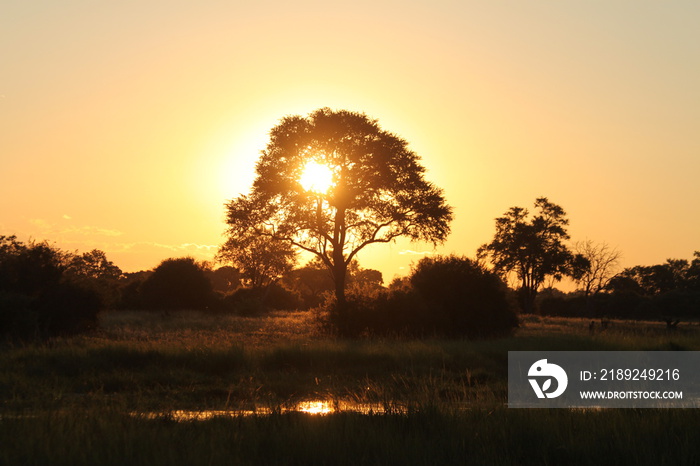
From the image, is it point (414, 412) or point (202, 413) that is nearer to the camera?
point (414, 412)

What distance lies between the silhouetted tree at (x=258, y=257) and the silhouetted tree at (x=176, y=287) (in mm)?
2566

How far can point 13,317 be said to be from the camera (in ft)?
78.2

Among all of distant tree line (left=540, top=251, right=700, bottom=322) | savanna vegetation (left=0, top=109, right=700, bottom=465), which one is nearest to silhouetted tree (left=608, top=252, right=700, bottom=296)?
distant tree line (left=540, top=251, right=700, bottom=322)

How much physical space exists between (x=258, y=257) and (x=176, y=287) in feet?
48.9

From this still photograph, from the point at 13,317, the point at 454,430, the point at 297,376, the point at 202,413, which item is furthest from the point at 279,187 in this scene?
the point at 454,430

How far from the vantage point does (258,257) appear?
6400cm

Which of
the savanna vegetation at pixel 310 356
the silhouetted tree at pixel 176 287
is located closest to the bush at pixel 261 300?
the savanna vegetation at pixel 310 356

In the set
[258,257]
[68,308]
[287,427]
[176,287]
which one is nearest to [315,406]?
[287,427]

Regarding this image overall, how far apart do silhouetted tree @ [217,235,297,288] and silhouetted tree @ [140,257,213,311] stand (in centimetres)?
257

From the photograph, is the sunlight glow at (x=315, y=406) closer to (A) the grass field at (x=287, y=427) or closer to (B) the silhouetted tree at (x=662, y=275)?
(A) the grass field at (x=287, y=427)

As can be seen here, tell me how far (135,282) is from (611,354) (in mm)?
40398

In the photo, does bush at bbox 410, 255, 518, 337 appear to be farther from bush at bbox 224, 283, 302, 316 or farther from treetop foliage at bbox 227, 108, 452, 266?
bush at bbox 224, 283, 302, 316

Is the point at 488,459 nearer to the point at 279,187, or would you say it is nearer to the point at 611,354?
the point at 611,354

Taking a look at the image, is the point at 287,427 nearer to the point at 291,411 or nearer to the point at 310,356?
the point at 291,411
